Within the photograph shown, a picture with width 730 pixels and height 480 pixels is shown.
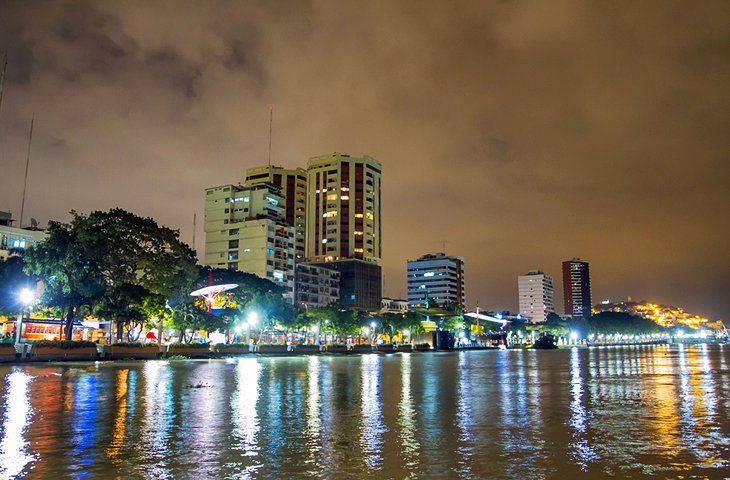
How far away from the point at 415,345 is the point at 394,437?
141284 mm

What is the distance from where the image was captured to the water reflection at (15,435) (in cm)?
1248

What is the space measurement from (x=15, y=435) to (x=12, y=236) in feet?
360

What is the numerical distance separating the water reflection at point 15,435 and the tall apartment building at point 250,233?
482 feet

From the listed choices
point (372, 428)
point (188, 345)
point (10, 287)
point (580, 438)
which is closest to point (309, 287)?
point (188, 345)

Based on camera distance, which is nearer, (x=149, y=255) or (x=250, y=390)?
(x=250, y=390)

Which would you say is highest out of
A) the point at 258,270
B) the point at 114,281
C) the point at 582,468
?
the point at 258,270

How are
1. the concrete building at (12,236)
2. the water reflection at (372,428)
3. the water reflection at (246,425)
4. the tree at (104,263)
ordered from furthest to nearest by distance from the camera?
the concrete building at (12,236) < the tree at (104,263) < the water reflection at (372,428) < the water reflection at (246,425)

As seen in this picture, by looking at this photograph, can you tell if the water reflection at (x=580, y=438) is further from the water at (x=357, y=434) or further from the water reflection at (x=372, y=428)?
the water reflection at (x=372, y=428)

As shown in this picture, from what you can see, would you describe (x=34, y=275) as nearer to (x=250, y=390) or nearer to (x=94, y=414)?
(x=250, y=390)

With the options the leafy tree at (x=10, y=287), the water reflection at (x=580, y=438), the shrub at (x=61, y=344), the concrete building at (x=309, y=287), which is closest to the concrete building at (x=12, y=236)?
the leafy tree at (x=10, y=287)

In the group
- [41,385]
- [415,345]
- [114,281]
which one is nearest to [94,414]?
[41,385]

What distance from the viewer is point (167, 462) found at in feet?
42.9

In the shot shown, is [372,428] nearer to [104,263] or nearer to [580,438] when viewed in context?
[580,438]

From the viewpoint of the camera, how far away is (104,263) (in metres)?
69.6
